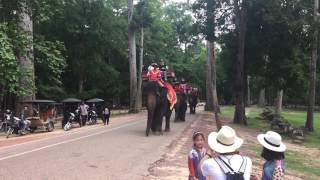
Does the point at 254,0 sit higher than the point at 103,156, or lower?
higher

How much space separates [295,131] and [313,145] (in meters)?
4.22

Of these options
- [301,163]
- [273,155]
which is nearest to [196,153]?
[273,155]

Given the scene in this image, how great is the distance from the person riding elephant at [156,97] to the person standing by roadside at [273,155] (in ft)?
51.3

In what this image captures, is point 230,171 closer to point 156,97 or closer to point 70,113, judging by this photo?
point 156,97

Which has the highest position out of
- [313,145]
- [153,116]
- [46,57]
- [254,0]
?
[254,0]

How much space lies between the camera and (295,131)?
33.8m

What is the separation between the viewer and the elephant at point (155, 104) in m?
22.8

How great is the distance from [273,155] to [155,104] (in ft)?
52.7

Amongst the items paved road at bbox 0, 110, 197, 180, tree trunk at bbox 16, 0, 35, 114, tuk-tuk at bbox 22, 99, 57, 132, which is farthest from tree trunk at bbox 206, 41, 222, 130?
paved road at bbox 0, 110, 197, 180

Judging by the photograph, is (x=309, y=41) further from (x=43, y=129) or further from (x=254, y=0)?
(x=43, y=129)

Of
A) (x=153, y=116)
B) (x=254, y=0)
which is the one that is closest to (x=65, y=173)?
(x=153, y=116)

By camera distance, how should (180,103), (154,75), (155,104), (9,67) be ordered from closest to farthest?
(154,75), (155,104), (9,67), (180,103)

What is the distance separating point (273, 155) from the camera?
7.00 m

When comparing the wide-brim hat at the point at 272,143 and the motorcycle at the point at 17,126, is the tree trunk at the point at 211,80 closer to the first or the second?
the motorcycle at the point at 17,126
